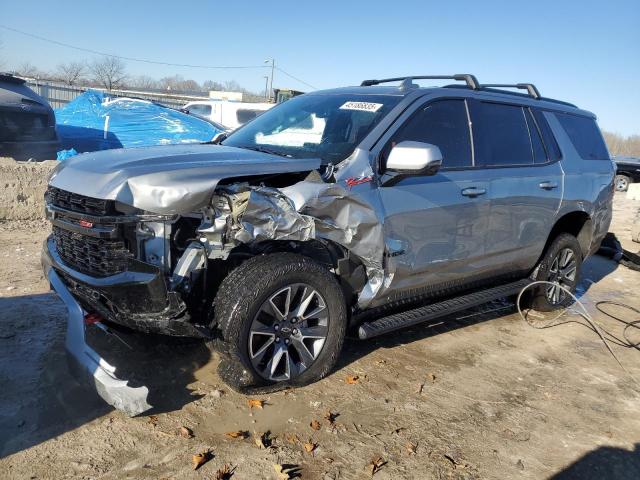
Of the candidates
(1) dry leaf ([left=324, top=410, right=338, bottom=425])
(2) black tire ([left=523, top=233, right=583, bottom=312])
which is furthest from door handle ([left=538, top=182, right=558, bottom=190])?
(1) dry leaf ([left=324, top=410, right=338, bottom=425])

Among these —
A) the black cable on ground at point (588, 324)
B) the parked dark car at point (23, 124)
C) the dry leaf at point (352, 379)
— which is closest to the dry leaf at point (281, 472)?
the dry leaf at point (352, 379)

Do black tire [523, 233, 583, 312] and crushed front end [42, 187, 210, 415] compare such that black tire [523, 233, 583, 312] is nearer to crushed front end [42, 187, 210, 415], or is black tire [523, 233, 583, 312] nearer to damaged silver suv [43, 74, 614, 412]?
damaged silver suv [43, 74, 614, 412]

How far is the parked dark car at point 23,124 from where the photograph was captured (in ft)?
27.4

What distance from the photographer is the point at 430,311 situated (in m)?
4.05

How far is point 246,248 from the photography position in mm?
3299

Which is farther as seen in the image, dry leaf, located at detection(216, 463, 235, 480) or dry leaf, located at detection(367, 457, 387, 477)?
dry leaf, located at detection(367, 457, 387, 477)

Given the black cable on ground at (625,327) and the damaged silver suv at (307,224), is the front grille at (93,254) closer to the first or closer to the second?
the damaged silver suv at (307,224)

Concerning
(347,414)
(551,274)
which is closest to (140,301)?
(347,414)

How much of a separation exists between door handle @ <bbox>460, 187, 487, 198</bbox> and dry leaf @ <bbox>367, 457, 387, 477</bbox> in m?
2.08

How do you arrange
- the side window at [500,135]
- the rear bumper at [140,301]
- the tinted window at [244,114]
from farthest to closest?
the tinted window at [244,114] → the side window at [500,135] → the rear bumper at [140,301]

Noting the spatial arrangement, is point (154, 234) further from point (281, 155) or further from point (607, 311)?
point (607, 311)

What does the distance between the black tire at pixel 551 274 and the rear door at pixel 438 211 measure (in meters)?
1.20

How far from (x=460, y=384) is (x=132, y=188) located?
2620mm

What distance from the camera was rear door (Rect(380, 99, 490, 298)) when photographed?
3.64m
